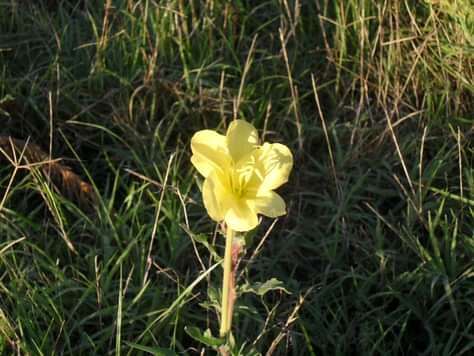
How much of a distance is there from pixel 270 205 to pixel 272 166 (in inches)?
2.7

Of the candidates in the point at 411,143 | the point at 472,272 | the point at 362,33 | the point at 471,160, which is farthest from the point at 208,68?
the point at 472,272

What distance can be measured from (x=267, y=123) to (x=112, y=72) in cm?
46

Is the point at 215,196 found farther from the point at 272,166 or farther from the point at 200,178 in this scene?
the point at 200,178

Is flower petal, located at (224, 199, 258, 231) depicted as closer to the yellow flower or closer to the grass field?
the yellow flower

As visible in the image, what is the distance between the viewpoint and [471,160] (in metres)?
2.14

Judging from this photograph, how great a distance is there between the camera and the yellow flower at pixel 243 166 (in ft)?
4.04

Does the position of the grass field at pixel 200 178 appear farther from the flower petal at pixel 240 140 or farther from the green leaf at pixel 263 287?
the flower petal at pixel 240 140

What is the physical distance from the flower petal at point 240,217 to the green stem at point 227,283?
0.06 feet

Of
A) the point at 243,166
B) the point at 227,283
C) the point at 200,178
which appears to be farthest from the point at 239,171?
the point at 200,178

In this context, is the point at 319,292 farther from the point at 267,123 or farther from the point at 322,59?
the point at 322,59

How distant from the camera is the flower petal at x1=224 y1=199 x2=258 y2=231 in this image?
3.84 ft

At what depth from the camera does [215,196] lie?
3.93ft

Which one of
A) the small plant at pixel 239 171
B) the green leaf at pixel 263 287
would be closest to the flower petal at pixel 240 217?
the small plant at pixel 239 171

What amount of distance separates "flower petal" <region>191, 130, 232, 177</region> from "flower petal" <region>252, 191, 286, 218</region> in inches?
3.0
